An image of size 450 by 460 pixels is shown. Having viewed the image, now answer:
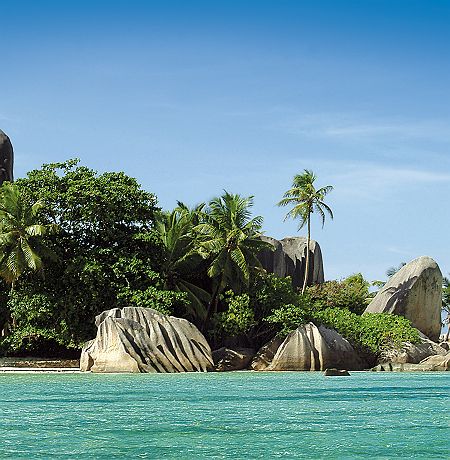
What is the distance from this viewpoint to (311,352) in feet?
101

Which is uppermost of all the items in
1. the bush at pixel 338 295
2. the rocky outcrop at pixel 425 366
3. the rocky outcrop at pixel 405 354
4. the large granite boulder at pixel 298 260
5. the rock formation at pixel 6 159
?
the rock formation at pixel 6 159

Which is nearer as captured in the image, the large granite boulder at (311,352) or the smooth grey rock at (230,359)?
the large granite boulder at (311,352)

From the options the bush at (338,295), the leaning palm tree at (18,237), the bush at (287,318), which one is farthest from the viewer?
the bush at (338,295)

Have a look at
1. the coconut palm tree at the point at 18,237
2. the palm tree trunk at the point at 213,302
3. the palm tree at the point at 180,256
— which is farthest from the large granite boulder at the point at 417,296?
the coconut palm tree at the point at 18,237

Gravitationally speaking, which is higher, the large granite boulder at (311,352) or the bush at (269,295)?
the bush at (269,295)

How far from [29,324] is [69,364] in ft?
7.42

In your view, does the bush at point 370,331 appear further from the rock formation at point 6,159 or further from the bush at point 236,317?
the rock formation at point 6,159

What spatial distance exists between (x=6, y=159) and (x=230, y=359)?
15.0 m

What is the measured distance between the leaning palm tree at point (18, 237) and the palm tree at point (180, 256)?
4967 millimetres

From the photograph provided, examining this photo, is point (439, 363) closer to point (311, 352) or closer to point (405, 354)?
point (405, 354)

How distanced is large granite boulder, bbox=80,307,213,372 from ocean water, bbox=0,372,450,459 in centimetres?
852

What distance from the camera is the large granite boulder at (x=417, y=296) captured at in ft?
130

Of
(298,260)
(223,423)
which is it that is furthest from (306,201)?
(223,423)

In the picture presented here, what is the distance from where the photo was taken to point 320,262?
4444 centimetres
